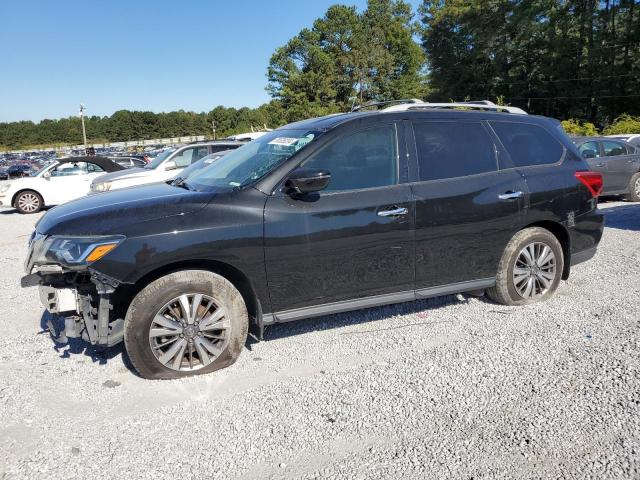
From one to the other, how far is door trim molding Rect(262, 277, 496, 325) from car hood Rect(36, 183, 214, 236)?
998 millimetres

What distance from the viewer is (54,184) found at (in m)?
14.7

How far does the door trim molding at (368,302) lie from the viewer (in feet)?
12.0

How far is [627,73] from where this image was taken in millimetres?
40562

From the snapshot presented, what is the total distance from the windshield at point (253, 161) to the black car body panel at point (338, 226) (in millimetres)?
114

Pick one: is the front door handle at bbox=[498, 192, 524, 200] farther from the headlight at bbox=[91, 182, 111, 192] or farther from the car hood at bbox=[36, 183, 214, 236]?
the headlight at bbox=[91, 182, 111, 192]

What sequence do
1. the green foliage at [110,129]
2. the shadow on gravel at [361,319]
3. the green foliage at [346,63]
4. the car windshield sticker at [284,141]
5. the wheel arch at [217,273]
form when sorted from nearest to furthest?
1. the wheel arch at [217,273]
2. the car windshield sticker at [284,141]
3. the shadow on gravel at [361,319]
4. the green foliage at [346,63]
5. the green foliage at [110,129]

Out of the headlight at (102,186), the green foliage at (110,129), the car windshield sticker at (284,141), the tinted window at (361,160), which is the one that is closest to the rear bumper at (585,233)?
the tinted window at (361,160)

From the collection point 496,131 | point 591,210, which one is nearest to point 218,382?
point 496,131

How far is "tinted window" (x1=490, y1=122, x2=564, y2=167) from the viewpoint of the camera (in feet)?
15.1

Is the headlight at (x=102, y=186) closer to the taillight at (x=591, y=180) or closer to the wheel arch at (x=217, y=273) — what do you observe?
the wheel arch at (x=217, y=273)

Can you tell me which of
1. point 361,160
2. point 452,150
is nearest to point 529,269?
point 452,150

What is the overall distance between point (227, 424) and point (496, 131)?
3.45 metres

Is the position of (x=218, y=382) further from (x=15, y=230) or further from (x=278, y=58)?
(x=278, y=58)

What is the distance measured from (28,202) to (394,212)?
14.0 metres
